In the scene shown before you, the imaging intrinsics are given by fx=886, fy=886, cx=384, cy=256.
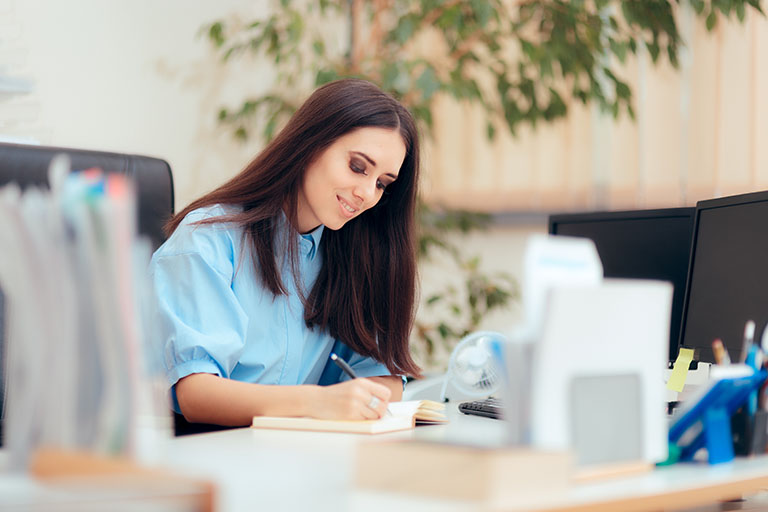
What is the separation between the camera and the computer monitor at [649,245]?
1.72 metres

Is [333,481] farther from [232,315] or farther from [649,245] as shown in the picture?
[649,245]

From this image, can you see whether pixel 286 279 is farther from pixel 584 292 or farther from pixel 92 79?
pixel 92 79

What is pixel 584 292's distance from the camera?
2.66 feet

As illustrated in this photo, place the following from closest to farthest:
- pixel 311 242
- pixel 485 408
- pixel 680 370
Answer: pixel 485 408 → pixel 680 370 → pixel 311 242

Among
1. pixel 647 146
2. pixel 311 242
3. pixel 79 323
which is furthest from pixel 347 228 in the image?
pixel 647 146

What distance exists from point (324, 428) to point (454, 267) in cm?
221

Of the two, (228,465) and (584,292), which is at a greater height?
(584,292)

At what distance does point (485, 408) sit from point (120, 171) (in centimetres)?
91

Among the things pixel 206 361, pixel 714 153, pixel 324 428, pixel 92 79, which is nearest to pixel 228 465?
pixel 324 428

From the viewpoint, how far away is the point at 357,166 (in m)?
1.67

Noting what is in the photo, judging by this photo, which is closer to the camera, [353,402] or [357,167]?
[353,402]

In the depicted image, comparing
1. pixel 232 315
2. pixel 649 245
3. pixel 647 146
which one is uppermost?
pixel 647 146

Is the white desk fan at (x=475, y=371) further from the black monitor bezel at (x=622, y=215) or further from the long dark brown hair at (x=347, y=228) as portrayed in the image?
the black monitor bezel at (x=622, y=215)

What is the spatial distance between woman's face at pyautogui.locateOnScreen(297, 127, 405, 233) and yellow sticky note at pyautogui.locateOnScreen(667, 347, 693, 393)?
63cm
